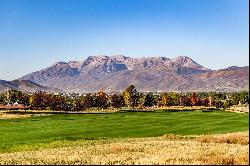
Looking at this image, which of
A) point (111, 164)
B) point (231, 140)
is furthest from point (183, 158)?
point (231, 140)

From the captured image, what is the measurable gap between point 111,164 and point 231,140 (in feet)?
77.4

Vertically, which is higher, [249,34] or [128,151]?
[249,34]

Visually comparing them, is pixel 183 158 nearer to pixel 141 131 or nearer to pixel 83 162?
pixel 83 162

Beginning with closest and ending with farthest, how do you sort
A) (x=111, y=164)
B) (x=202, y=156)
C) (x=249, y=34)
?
1. (x=249, y=34)
2. (x=111, y=164)
3. (x=202, y=156)

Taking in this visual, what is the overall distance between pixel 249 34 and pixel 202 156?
14.5m

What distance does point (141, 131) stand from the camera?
7556cm

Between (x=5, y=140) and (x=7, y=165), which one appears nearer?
(x=7, y=165)

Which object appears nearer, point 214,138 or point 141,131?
point 214,138

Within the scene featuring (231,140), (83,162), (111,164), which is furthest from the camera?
(231,140)

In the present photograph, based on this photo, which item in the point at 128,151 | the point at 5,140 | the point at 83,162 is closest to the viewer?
the point at 83,162

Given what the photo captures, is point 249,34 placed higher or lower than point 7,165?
higher

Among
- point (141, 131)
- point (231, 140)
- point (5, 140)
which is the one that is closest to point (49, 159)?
point (231, 140)

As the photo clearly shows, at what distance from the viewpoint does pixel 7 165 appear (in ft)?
87.9

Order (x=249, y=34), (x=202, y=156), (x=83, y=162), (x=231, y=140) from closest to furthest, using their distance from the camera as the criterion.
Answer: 1. (x=249, y=34)
2. (x=83, y=162)
3. (x=202, y=156)
4. (x=231, y=140)
